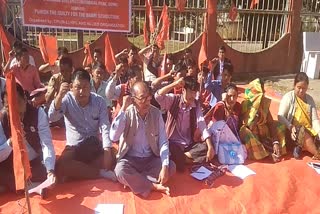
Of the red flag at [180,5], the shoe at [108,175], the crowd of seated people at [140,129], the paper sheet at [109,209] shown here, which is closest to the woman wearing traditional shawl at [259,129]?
the crowd of seated people at [140,129]

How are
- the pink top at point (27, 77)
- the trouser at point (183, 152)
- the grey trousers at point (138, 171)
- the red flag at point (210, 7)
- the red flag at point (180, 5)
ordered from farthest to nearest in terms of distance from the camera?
the red flag at point (210, 7), the red flag at point (180, 5), the pink top at point (27, 77), the trouser at point (183, 152), the grey trousers at point (138, 171)

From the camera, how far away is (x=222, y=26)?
8828 millimetres

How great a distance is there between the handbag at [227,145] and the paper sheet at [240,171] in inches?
3.0

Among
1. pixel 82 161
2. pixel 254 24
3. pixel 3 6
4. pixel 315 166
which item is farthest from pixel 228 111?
pixel 254 24

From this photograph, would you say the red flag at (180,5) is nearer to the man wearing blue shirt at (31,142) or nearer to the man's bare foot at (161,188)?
the man wearing blue shirt at (31,142)

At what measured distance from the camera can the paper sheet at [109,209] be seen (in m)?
3.13

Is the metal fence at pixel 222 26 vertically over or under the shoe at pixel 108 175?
over

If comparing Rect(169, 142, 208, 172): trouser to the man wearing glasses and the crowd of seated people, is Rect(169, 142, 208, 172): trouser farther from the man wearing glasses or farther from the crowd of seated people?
the man wearing glasses

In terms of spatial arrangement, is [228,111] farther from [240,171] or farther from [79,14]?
[79,14]

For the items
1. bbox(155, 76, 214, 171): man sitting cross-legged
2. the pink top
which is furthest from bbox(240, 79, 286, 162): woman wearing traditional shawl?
the pink top

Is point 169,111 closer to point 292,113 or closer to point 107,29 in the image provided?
point 292,113

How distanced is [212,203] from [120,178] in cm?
85

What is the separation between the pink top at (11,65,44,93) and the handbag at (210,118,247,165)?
2.83m

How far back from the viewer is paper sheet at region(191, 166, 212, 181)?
375 centimetres
